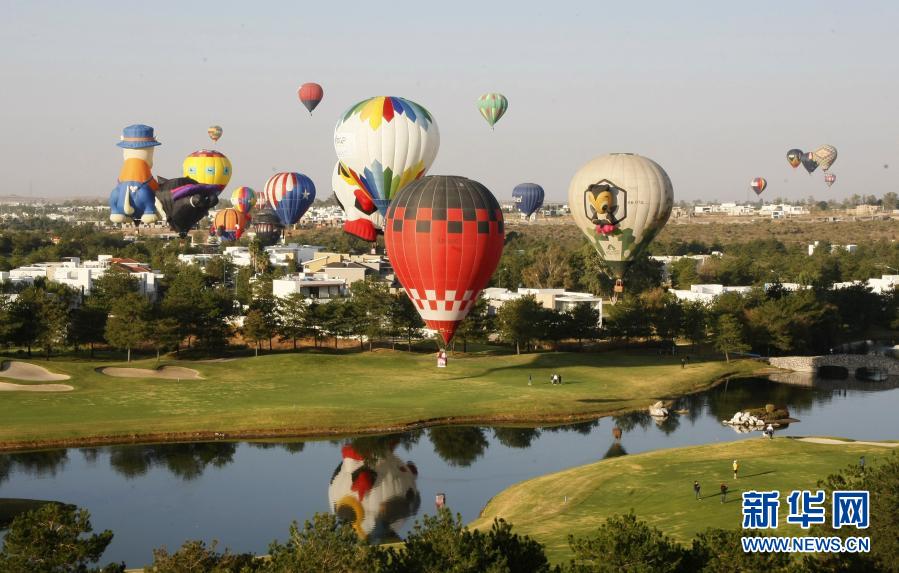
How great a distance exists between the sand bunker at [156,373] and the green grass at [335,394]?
82cm

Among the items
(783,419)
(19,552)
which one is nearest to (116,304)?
(783,419)

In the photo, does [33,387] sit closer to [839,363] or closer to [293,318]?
[293,318]

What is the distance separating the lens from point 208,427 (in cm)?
6281

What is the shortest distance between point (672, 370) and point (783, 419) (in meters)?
16.1

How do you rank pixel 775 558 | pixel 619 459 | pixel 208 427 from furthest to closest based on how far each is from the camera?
pixel 208 427
pixel 619 459
pixel 775 558

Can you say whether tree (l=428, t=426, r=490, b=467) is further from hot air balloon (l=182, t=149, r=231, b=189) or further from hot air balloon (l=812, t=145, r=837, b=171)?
hot air balloon (l=812, t=145, r=837, b=171)

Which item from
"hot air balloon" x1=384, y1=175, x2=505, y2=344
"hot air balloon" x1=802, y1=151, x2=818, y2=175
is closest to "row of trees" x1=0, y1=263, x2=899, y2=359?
"hot air balloon" x1=384, y1=175, x2=505, y2=344

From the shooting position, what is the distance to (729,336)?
89.2m

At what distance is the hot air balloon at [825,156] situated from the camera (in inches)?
7530

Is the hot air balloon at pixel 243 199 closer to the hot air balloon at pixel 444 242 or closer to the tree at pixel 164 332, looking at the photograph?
the tree at pixel 164 332

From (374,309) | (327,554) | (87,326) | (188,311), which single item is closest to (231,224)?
(374,309)

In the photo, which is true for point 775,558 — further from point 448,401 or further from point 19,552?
point 448,401

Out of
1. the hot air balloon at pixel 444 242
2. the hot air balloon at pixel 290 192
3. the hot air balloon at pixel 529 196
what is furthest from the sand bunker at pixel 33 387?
the hot air balloon at pixel 529 196

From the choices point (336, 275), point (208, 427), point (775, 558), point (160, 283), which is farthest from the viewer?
point (336, 275)
